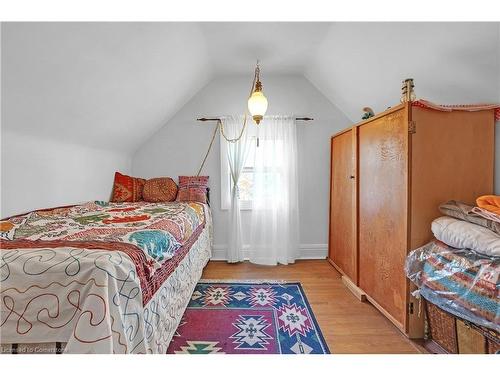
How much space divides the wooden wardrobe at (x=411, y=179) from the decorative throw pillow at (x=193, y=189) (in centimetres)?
191

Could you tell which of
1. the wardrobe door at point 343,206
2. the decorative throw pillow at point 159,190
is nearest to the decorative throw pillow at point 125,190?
the decorative throw pillow at point 159,190

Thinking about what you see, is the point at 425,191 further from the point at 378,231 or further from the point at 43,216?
the point at 43,216

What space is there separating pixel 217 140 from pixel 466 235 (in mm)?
2703

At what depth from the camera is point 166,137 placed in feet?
11.2

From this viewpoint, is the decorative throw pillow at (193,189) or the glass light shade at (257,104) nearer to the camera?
the glass light shade at (257,104)

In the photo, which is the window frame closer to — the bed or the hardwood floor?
the hardwood floor

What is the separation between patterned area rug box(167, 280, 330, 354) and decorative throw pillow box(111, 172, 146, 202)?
135 centimetres

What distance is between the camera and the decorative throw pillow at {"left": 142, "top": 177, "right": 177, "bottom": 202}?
3113mm

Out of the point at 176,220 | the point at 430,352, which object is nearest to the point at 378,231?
the point at 430,352

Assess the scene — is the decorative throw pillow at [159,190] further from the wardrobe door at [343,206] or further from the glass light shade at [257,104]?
the wardrobe door at [343,206]

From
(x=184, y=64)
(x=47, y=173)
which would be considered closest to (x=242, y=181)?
(x=184, y=64)

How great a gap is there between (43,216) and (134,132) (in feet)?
4.81

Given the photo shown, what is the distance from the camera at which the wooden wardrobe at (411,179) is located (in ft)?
5.38

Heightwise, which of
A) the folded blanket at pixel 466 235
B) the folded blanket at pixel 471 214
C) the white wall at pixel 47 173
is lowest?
the folded blanket at pixel 466 235
